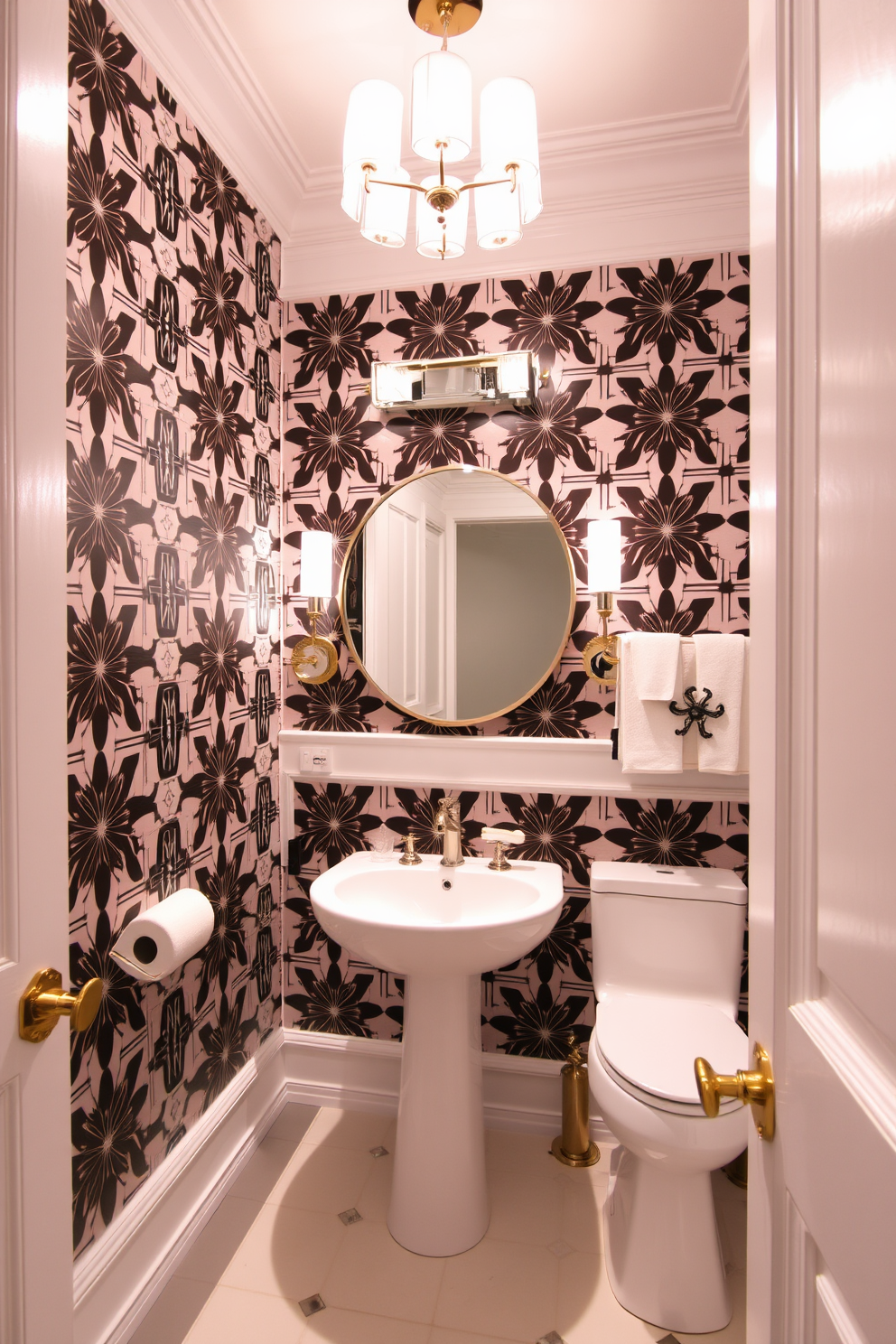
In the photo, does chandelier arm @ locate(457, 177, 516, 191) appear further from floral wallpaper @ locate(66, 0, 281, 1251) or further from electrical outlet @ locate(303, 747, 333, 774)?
electrical outlet @ locate(303, 747, 333, 774)

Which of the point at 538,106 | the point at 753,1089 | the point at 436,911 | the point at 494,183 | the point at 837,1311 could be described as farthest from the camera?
the point at 436,911

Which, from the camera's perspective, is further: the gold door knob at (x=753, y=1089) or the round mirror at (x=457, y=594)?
the round mirror at (x=457, y=594)

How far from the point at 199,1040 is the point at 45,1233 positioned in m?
1.05

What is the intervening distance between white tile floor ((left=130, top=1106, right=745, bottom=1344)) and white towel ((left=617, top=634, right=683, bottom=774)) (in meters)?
1.08

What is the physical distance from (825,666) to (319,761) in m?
1.80

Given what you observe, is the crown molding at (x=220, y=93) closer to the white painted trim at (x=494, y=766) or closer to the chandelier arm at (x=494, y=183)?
the chandelier arm at (x=494, y=183)

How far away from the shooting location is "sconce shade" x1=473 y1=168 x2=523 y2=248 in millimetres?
1442

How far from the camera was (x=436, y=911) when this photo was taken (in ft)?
6.30

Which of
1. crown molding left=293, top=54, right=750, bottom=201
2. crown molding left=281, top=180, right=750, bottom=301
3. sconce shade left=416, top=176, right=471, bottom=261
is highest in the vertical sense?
crown molding left=293, top=54, right=750, bottom=201

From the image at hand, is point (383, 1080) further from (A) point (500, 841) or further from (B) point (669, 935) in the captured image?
(B) point (669, 935)

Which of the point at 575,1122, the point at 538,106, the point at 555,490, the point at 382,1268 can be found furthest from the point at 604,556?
the point at 382,1268

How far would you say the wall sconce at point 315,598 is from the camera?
2.09m

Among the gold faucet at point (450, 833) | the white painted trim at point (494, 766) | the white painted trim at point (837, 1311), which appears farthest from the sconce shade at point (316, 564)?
the white painted trim at point (837, 1311)

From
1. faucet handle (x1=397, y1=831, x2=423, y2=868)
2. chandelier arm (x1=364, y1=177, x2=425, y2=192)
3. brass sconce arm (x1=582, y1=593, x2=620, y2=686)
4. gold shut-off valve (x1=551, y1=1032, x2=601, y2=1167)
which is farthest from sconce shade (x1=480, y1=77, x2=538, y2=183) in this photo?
gold shut-off valve (x1=551, y1=1032, x2=601, y2=1167)
